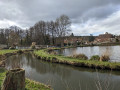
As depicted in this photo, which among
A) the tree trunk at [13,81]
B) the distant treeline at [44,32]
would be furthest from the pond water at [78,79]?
the distant treeline at [44,32]

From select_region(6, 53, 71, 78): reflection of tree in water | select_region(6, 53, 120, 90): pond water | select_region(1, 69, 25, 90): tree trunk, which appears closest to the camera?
select_region(1, 69, 25, 90): tree trunk

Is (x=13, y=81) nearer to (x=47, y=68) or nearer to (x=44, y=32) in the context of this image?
(x=47, y=68)

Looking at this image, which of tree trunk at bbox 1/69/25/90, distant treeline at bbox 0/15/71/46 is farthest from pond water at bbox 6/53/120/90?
distant treeline at bbox 0/15/71/46

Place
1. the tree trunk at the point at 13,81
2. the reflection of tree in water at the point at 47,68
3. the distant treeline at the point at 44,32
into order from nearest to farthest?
the tree trunk at the point at 13,81, the reflection of tree in water at the point at 47,68, the distant treeline at the point at 44,32

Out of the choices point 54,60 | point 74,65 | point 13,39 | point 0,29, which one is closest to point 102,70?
point 74,65

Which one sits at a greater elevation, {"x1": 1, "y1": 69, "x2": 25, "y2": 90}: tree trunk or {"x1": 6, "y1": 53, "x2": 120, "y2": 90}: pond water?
{"x1": 1, "y1": 69, "x2": 25, "y2": 90}: tree trunk

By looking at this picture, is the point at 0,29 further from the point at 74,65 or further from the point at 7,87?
the point at 7,87

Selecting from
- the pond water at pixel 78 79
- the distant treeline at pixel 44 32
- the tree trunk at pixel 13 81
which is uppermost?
the distant treeline at pixel 44 32

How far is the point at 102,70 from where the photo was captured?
7.92 m

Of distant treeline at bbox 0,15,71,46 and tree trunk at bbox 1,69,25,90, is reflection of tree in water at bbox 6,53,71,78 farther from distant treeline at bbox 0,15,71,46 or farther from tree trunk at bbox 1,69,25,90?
distant treeline at bbox 0,15,71,46

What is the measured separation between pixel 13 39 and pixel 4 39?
43.1 feet

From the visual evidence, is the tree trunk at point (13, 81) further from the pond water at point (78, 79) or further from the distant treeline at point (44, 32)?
the distant treeline at point (44, 32)

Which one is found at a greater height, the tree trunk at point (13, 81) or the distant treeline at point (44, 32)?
the distant treeline at point (44, 32)

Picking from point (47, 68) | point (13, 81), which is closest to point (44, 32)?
point (47, 68)
